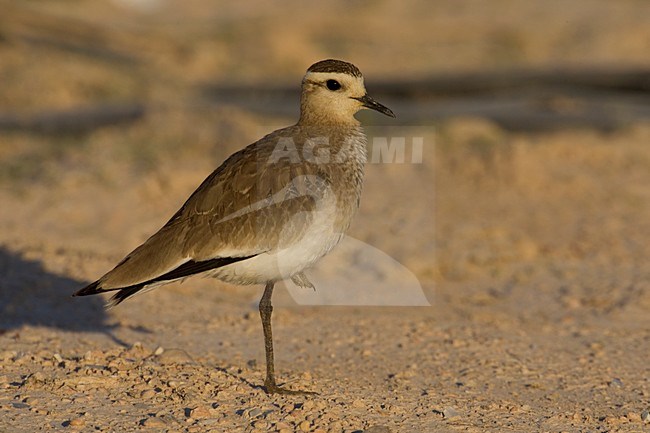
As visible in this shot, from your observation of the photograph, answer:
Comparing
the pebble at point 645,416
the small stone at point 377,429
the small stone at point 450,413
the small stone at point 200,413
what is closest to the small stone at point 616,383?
the pebble at point 645,416

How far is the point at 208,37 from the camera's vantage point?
2297 cm

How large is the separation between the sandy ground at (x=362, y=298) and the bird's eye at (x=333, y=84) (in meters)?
1.83

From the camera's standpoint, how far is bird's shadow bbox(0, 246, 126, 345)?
7.03 m

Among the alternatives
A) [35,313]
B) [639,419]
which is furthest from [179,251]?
[639,419]

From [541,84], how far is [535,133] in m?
3.30

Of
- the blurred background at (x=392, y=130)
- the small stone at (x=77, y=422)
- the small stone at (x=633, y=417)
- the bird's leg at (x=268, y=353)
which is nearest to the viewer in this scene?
the small stone at (x=77, y=422)

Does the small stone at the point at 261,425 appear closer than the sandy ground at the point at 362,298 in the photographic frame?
Yes

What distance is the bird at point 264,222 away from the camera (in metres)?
5.44

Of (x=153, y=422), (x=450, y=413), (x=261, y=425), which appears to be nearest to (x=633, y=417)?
(x=450, y=413)

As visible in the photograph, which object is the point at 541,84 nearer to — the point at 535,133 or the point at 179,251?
the point at 535,133

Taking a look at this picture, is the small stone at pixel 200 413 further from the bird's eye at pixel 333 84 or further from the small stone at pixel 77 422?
the bird's eye at pixel 333 84

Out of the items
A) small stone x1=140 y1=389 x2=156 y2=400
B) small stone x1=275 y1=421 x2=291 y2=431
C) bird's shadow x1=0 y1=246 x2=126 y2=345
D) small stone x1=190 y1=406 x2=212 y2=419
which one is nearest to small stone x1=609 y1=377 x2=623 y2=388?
small stone x1=275 y1=421 x2=291 y2=431

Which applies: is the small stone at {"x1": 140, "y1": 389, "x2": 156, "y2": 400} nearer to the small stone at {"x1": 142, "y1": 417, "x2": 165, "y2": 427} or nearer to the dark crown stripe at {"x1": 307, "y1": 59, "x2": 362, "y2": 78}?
the small stone at {"x1": 142, "y1": 417, "x2": 165, "y2": 427}

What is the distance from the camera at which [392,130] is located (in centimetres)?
1369
